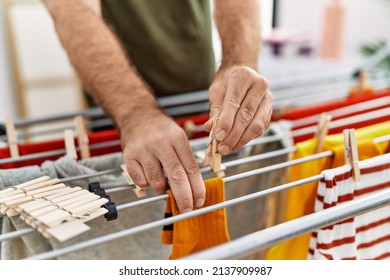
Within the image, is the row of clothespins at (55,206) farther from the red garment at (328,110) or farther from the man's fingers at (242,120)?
the red garment at (328,110)

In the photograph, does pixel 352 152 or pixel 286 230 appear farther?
pixel 352 152

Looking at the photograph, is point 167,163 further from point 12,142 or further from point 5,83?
point 5,83

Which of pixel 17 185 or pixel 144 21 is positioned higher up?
pixel 144 21

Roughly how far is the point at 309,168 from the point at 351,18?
2062mm

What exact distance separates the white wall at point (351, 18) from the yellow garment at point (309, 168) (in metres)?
1.77

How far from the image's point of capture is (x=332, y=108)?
1.04 metres

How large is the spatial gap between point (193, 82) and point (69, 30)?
504 millimetres

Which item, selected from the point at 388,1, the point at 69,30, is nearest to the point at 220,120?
the point at 69,30

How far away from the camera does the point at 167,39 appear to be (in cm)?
122

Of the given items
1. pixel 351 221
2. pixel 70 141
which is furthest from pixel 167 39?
pixel 351 221

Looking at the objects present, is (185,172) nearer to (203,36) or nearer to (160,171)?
(160,171)

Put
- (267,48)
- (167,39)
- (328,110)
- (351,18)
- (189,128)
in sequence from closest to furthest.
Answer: (189,128) → (328,110) → (167,39) → (351,18) → (267,48)
